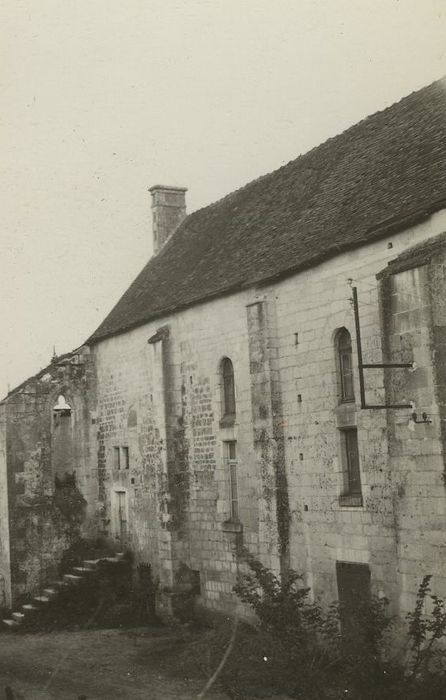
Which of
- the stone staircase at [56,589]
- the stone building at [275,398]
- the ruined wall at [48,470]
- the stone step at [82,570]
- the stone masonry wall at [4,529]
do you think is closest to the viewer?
the stone building at [275,398]

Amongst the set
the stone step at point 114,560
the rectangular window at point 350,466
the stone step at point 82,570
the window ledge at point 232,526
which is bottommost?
the stone step at point 82,570

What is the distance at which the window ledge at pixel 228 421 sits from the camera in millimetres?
18766

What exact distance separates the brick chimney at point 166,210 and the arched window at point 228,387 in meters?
9.19

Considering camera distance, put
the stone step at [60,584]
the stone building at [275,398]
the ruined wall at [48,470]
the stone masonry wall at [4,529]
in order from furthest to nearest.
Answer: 1. the ruined wall at [48,470]
2. the stone masonry wall at [4,529]
3. the stone step at [60,584]
4. the stone building at [275,398]

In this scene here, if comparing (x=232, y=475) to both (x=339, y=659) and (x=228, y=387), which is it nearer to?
(x=228, y=387)

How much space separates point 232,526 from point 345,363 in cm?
499

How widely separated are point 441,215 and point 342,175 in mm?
5431

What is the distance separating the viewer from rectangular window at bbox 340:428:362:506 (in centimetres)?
1510

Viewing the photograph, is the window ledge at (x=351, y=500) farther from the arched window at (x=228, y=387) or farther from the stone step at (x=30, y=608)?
the stone step at (x=30, y=608)

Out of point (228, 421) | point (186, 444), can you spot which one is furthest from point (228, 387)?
point (186, 444)

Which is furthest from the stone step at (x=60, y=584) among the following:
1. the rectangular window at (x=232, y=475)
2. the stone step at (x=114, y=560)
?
the rectangular window at (x=232, y=475)

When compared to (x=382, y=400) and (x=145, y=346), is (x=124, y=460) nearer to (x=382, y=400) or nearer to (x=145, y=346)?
(x=145, y=346)

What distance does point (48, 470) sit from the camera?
24.1m

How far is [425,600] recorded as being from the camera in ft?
40.8
